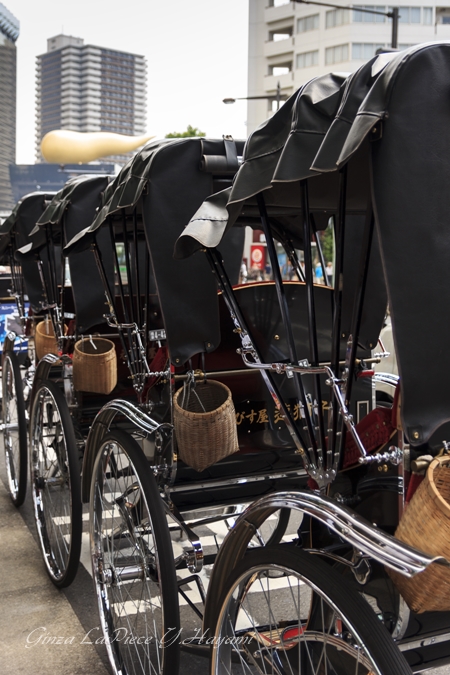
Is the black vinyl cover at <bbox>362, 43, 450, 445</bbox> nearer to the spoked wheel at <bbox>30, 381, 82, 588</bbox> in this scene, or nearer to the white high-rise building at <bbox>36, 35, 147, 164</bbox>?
the spoked wheel at <bbox>30, 381, 82, 588</bbox>

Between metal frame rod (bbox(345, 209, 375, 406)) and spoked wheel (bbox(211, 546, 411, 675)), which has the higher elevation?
metal frame rod (bbox(345, 209, 375, 406))

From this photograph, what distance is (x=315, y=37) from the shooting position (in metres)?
51.6

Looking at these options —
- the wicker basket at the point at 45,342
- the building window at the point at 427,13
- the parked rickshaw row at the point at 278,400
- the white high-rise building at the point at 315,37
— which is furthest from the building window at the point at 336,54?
the parked rickshaw row at the point at 278,400

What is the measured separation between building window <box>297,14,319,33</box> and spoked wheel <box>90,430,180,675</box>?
53.6 metres

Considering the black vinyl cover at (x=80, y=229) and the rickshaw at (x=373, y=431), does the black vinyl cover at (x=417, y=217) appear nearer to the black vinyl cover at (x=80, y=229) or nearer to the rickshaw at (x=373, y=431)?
the rickshaw at (x=373, y=431)

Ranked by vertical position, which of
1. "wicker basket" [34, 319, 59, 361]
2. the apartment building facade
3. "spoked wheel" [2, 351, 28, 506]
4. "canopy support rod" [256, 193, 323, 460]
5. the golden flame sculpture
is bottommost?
"spoked wheel" [2, 351, 28, 506]

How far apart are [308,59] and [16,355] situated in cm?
5147

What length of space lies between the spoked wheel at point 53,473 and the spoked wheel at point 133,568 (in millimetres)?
573

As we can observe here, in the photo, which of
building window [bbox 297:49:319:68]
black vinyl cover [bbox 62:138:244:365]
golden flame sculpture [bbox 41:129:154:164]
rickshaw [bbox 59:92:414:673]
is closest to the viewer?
rickshaw [bbox 59:92:414:673]

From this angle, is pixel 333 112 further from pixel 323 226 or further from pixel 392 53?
pixel 323 226

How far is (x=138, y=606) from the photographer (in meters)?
2.91

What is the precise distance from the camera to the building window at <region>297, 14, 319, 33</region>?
51.8 metres

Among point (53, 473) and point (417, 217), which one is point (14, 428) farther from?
point (417, 217)

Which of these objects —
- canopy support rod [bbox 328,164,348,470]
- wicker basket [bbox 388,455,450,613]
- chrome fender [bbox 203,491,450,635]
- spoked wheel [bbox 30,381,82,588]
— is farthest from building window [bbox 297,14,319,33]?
wicker basket [bbox 388,455,450,613]
